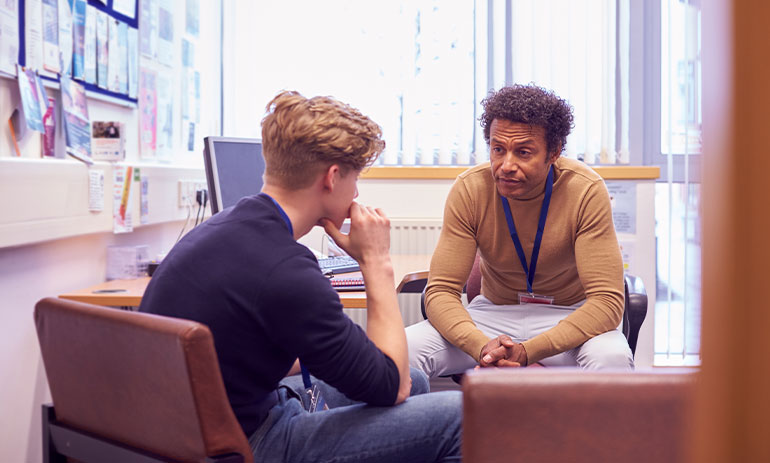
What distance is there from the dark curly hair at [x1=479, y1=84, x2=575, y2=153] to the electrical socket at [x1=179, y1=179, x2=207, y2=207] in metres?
1.33

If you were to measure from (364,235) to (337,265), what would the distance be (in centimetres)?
91

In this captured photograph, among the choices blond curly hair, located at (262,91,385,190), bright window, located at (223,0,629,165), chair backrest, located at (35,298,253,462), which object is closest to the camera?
chair backrest, located at (35,298,253,462)

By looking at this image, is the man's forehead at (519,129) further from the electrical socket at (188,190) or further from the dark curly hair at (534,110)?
the electrical socket at (188,190)

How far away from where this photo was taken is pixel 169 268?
1.10 m

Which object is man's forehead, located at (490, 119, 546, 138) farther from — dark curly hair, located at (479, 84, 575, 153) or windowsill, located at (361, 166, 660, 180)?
windowsill, located at (361, 166, 660, 180)

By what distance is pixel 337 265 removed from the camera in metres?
2.25

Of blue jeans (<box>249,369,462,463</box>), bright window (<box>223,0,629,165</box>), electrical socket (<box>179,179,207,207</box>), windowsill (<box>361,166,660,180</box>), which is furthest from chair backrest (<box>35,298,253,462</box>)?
bright window (<box>223,0,629,165</box>)

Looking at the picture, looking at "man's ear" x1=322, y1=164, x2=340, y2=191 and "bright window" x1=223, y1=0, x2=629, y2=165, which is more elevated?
"bright window" x1=223, y1=0, x2=629, y2=165

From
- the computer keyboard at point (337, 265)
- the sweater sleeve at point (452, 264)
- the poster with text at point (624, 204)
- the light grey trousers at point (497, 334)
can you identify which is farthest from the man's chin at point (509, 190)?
the poster with text at point (624, 204)

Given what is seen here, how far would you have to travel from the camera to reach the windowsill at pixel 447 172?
3.08 meters

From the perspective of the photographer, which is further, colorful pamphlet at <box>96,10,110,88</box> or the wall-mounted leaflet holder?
colorful pamphlet at <box>96,10,110,88</box>

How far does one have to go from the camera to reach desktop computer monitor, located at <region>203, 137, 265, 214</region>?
210 centimetres

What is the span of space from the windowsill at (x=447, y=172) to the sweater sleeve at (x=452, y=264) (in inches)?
47.9

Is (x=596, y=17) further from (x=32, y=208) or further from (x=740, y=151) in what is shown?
(x=740, y=151)
